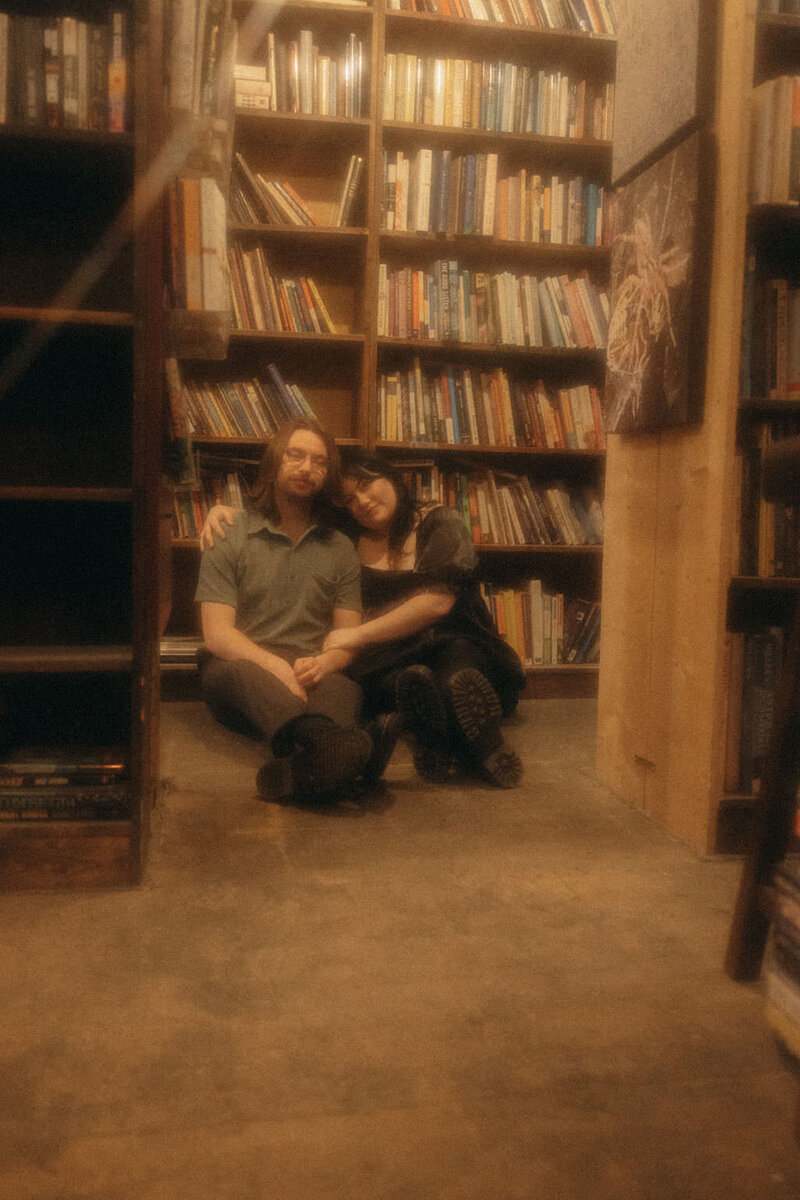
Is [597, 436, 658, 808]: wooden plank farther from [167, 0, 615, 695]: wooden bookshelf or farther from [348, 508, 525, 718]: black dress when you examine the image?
[167, 0, 615, 695]: wooden bookshelf

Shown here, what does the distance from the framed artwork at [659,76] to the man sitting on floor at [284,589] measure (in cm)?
104

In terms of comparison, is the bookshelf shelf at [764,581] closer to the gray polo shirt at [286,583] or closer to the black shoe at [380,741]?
the black shoe at [380,741]

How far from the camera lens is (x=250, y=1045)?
1105 millimetres

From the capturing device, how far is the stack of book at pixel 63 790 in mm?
1600

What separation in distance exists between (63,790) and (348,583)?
1.07 meters

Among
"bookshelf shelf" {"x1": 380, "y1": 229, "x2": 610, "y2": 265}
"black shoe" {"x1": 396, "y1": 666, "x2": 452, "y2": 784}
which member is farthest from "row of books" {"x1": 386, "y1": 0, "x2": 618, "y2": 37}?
"black shoe" {"x1": 396, "y1": 666, "x2": 452, "y2": 784}

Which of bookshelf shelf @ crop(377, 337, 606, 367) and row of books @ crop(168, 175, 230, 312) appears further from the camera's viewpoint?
bookshelf shelf @ crop(377, 337, 606, 367)

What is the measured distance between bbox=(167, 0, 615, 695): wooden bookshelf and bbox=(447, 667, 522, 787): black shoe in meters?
1.04

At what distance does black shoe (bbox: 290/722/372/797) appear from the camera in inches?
76.0

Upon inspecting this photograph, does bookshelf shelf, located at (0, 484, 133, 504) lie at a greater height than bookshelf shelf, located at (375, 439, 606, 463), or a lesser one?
lesser

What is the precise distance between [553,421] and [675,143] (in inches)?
55.7

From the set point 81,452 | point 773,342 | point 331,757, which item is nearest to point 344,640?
point 331,757

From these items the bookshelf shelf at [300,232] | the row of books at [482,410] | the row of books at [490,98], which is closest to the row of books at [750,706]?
the row of books at [482,410]

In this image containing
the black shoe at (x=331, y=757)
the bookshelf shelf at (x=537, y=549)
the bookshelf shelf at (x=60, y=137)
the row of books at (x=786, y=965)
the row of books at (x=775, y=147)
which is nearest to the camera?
the row of books at (x=786, y=965)
